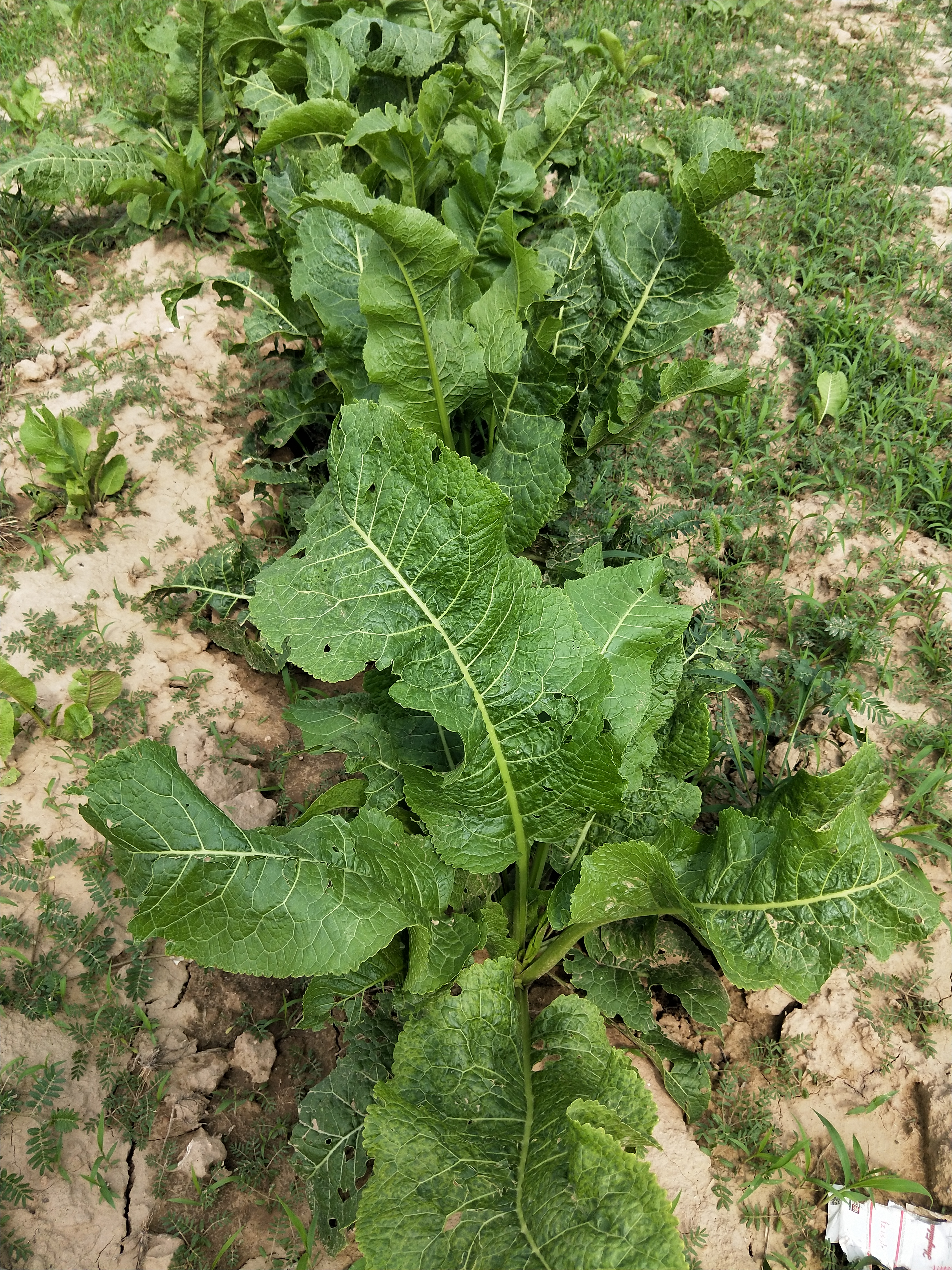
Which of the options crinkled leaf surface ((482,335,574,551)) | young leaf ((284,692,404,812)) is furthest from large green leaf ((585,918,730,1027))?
crinkled leaf surface ((482,335,574,551))

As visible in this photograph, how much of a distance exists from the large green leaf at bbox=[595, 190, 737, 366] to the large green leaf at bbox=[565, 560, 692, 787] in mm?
869

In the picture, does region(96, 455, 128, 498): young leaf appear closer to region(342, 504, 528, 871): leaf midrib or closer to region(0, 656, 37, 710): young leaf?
region(0, 656, 37, 710): young leaf

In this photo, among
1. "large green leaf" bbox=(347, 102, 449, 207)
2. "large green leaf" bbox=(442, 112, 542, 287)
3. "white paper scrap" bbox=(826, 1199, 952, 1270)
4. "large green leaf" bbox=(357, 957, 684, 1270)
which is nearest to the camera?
"large green leaf" bbox=(357, 957, 684, 1270)

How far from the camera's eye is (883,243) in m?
3.92

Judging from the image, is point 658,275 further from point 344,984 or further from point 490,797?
point 344,984

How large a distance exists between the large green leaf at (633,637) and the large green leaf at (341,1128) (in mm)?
892

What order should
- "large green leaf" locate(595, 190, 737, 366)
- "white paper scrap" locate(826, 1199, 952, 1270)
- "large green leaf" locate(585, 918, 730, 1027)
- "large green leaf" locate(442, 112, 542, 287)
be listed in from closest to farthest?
"white paper scrap" locate(826, 1199, 952, 1270), "large green leaf" locate(585, 918, 730, 1027), "large green leaf" locate(595, 190, 737, 366), "large green leaf" locate(442, 112, 542, 287)

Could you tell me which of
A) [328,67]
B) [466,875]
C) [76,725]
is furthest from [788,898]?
[328,67]

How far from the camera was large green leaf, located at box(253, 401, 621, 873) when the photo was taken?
183cm

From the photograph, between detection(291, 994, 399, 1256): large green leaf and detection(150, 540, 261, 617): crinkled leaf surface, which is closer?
detection(291, 994, 399, 1256): large green leaf

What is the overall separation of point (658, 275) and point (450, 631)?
147 centimetres

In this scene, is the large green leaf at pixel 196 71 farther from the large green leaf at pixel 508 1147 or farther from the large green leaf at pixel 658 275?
the large green leaf at pixel 508 1147

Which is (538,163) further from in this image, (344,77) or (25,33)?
(25,33)

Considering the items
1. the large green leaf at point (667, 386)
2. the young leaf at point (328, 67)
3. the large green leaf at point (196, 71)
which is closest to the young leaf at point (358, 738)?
the large green leaf at point (667, 386)
